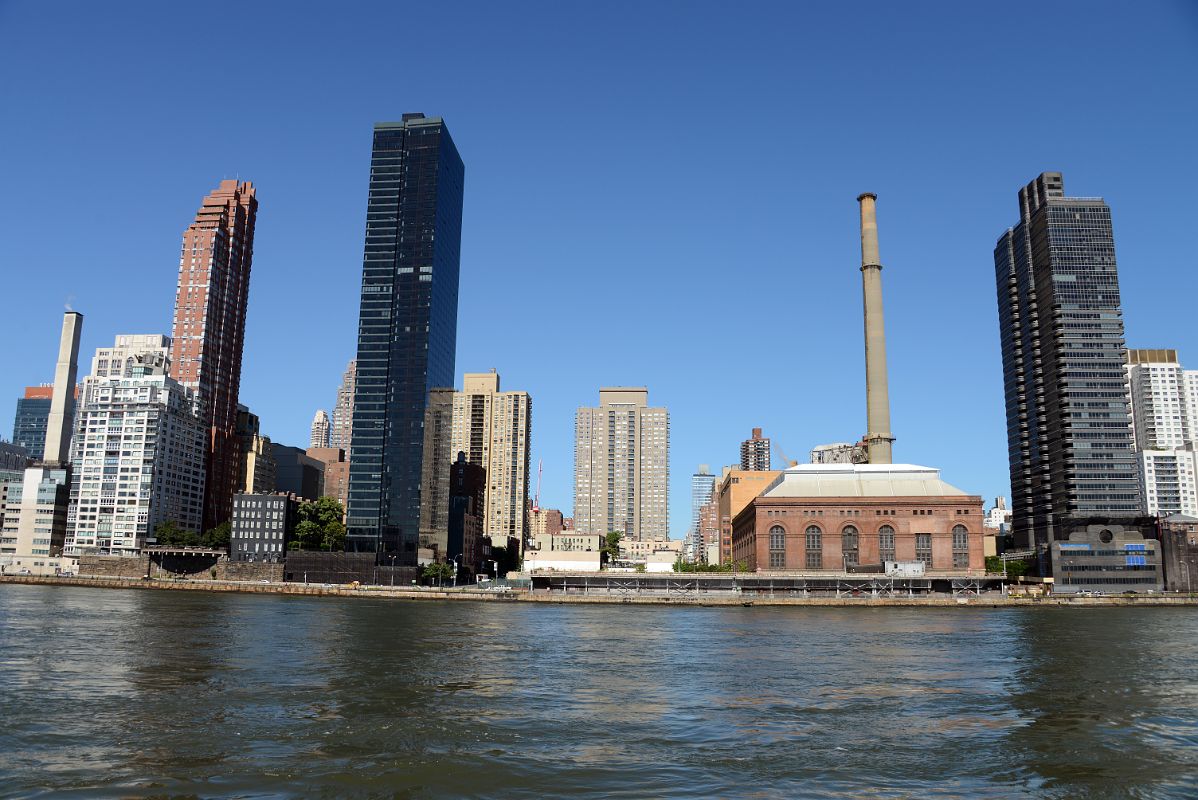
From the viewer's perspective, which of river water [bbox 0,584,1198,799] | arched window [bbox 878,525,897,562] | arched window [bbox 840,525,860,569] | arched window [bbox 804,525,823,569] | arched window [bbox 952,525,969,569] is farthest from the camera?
arched window [bbox 804,525,823,569]

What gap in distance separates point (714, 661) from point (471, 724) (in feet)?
97.4

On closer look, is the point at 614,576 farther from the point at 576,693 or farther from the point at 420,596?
the point at 576,693

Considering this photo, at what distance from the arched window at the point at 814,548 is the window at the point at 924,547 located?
63.5 feet

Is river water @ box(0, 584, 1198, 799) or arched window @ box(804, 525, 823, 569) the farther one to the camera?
arched window @ box(804, 525, 823, 569)

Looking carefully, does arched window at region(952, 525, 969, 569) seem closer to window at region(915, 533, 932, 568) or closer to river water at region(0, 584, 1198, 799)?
window at region(915, 533, 932, 568)

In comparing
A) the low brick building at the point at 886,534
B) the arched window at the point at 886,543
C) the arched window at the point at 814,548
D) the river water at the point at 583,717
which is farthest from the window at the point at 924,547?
the river water at the point at 583,717

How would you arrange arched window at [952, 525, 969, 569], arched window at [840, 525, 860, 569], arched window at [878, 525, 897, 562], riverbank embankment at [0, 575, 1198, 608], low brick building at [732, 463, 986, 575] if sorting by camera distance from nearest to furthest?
riverbank embankment at [0, 575, 1198, 608] < arched window at [952, 525, 969, 569] < low brick building at [732, 463, 986, 575] < arched window at [878, 525, 897, 562] < arched window at [840, 525, 860, 569]

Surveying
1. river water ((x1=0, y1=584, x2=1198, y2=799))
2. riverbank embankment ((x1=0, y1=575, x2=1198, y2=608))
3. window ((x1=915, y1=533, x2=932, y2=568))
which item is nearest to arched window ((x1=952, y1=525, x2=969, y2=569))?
window ((x1=915, y1=533, x2=932, y2=568))

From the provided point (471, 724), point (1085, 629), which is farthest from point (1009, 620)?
point (471, 724)

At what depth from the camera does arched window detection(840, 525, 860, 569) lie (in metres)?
197

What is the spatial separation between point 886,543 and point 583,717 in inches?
6580

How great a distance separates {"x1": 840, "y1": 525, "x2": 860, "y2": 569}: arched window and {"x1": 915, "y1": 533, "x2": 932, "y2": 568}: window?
11874 millimetres

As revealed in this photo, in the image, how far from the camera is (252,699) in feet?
145

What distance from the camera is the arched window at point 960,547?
195125mm
